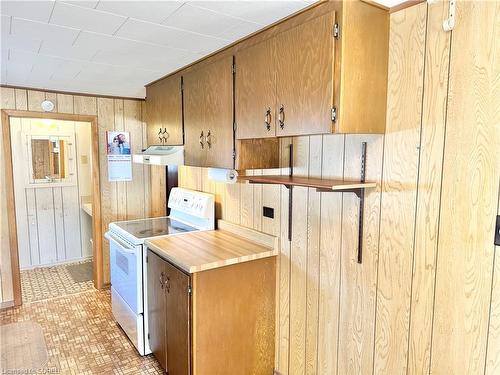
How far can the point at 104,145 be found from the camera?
3.80 meters

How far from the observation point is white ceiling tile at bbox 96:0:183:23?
4.87 ft

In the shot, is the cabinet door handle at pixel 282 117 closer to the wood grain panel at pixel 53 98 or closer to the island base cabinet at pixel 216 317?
the island base cabinet at pixel 216 317

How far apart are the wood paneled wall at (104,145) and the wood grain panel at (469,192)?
3.34m

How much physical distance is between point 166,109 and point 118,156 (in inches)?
46.1

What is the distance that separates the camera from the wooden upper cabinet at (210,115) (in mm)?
2227

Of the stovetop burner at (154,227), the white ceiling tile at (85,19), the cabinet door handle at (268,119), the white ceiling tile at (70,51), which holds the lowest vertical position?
the stovetop burner at (154,227)

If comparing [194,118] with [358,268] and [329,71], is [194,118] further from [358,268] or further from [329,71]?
[358,268]

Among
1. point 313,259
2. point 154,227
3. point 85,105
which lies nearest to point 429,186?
point 313,259

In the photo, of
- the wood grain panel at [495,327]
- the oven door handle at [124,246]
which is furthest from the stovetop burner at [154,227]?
the wood grain panel at [495,327]

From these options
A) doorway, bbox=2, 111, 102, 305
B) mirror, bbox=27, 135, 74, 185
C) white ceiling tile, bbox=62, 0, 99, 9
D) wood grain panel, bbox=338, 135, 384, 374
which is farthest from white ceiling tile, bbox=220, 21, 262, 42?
mirror, bbox=27, 135, 74, 185

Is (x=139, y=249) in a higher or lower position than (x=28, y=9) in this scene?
lower

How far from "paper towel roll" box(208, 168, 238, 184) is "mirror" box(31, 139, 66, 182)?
313 centimetres

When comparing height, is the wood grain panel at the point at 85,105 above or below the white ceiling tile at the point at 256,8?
below

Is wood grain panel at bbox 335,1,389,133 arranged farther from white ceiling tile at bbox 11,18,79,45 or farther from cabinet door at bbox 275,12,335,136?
white ceiling tile at bbox 11,18,79,45
